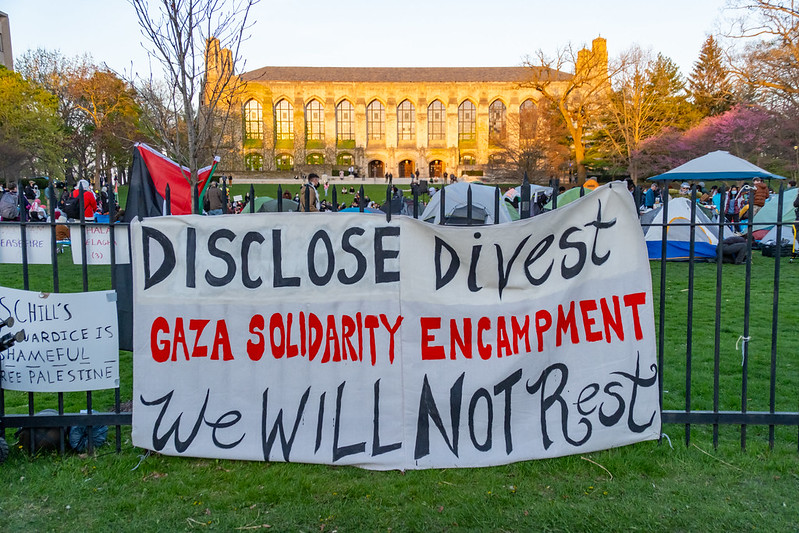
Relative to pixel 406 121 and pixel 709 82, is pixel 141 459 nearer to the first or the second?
pixel 709 82

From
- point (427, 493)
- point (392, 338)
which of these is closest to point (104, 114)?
point (392, 338)

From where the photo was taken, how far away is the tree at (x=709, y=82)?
4700cm

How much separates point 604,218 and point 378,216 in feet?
4.48

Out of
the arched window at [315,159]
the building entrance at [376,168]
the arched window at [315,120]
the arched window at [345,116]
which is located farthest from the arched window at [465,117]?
the arched window at [315,159]

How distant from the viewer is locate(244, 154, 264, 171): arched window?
67250mm

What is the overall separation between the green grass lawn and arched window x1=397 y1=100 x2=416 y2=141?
68.9m

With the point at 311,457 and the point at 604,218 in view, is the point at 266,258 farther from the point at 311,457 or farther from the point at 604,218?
the point at 604,218

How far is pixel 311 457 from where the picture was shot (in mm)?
3604

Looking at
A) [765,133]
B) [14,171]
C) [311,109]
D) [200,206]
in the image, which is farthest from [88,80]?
[200,206]

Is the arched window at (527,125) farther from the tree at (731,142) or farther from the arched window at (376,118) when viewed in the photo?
the arched window at (376,118)

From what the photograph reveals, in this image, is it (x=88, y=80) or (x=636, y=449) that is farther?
(x=88, y=80)

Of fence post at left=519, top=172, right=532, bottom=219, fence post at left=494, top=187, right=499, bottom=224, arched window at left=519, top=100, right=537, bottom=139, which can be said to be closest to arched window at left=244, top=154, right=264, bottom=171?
arched window at left=519, top=100, right=537, bottom=139

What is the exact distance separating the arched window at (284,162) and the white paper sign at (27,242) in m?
65.7

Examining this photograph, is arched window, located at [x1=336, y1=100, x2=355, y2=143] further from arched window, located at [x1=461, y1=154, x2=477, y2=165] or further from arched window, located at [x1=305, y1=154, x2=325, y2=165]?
arched window, located at [x1=461, y1=154, x2=477, y2=165]
